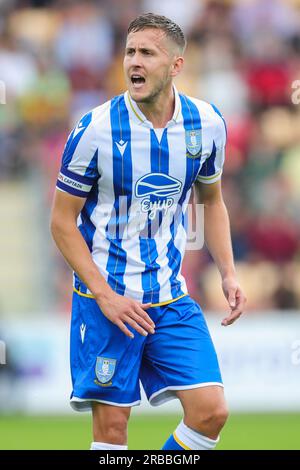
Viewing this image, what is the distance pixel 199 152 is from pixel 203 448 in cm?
148

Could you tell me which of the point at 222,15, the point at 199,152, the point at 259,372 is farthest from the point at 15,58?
the point at 199,152

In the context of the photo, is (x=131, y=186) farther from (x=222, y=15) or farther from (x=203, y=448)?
(x=222, y=15)

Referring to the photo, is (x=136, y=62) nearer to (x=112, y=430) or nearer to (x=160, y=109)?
(x=160, y=109)

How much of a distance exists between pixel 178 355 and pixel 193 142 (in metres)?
1.07

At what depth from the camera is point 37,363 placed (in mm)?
11438

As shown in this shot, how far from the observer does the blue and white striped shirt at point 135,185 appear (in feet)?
17.8

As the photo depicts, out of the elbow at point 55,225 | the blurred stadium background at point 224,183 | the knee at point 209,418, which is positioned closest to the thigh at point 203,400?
the knee at point 209,418

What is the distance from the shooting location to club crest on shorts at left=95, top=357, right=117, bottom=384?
5480 millimetres

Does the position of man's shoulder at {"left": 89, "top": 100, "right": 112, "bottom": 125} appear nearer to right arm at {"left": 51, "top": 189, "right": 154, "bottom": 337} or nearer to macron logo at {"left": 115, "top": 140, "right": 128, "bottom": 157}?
macron logo at {"left": 115, "top": 140, "right": 128, "bottom": 157}

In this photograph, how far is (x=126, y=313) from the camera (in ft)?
17.4

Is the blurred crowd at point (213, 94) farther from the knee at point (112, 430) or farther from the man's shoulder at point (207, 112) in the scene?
the knee at point (112, 430)

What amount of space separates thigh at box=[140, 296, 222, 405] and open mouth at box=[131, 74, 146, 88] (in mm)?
1111

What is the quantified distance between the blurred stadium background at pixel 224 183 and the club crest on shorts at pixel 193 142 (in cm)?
467

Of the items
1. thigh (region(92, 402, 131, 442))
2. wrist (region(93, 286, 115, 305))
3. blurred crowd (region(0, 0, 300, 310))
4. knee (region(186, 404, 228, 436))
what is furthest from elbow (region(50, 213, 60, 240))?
blurred crowd (region(0, 0, 300, 310))
